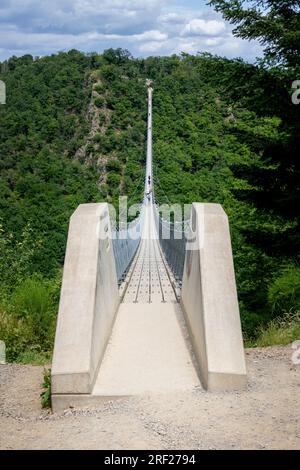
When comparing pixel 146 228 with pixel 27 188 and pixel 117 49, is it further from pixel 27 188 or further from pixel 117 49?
pixel 117 49

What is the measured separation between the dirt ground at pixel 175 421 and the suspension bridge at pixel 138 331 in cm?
19

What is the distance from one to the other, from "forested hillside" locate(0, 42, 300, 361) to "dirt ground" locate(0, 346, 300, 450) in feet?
8.60

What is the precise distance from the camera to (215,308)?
503cm

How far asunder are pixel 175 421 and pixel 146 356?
4.76 ft

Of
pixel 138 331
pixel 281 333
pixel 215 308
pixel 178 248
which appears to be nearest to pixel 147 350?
pixel 138 331

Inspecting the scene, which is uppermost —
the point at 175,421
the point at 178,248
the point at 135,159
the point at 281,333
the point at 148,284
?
the point at 175,421

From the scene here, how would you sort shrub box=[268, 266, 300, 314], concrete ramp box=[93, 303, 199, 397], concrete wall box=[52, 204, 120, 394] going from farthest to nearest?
shrub box=[268, 266, 300, 314] < concrete ramp box=[93, 303, 199, 397] < concrete wall box=[52, 204, 120, 394]

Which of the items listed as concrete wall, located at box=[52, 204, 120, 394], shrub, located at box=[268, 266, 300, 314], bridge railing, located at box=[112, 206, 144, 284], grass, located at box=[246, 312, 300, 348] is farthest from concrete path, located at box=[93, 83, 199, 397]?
shrub, located at box=[268, 266, 300, 314]

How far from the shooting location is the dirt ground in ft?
12.2

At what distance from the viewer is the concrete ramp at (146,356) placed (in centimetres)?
478

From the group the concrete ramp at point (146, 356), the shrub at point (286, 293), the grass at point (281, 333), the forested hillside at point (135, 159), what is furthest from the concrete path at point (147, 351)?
the shrub at point (286, 293)

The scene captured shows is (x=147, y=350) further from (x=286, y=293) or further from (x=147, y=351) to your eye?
(x=286, y=293)

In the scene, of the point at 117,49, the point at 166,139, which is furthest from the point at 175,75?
the point at 166,139

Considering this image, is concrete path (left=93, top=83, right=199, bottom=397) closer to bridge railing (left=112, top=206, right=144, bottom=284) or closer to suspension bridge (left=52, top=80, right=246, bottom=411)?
suspension bridge (left=52, top=80, right=246, bottom=411)
